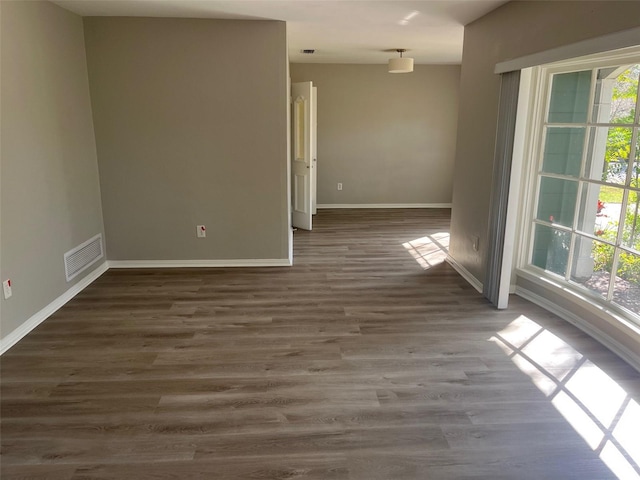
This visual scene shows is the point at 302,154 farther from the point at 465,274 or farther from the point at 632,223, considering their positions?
the point at 632,223

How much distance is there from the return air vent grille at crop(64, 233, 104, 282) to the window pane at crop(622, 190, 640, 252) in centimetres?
442

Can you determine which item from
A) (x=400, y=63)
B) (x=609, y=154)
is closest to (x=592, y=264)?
(x=609, y=154)

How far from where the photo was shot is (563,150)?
3.89 meters

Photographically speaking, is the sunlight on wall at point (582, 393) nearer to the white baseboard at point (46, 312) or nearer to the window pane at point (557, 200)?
the window pane at point (557, 200)

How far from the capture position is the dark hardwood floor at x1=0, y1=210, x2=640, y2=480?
2172 millimetres

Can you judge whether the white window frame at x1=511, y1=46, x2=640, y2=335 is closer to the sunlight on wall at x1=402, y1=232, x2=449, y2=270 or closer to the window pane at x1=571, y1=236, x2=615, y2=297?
the window pane at x1=571, y1=236, x2=615, y2=297

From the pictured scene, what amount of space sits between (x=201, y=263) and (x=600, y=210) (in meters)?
3.76

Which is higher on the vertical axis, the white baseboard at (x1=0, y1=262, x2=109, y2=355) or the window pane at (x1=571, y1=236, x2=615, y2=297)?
the window pane at (x1=571, y1=236, x2=615, y2=297)

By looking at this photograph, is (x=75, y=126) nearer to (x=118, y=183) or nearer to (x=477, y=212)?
(x=118, y=183)

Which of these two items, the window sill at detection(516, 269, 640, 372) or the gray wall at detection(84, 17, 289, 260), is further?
the gray wall at detection(84, 17, 289, 260)

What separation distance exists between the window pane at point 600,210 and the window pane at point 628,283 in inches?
7.1

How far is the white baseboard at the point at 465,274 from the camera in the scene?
4374 mm

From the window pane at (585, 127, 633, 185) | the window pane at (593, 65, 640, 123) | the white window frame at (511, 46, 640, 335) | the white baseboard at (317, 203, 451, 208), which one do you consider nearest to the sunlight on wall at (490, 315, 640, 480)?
the white window frame at (511, 46, 640, 335)

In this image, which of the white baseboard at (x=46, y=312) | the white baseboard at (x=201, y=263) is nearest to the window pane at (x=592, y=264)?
the white baseboard at (x=201, y=263)
